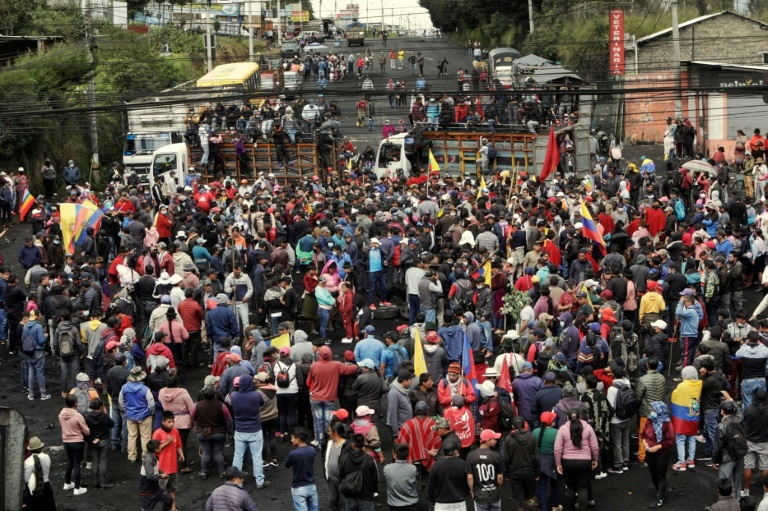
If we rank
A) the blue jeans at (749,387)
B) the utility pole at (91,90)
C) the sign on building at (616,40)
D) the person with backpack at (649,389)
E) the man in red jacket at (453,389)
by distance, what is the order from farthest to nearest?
the sign on building at (616,40)
the utility pole at (91,90)
the blue jeans at (749,387)
the man in red jacket at (453,389)
the person with backpack at (649,389)

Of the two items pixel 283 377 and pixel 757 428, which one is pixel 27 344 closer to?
pixel 283 377

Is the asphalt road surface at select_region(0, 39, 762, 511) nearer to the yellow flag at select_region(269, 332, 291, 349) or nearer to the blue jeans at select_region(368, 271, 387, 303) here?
the yellow flag at select_region(269, 332, 291, 349)

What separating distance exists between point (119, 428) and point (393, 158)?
20400 millimetres

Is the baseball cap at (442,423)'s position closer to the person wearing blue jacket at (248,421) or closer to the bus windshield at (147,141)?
the person wearing blue jacket at (248,421)

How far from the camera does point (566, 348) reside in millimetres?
16797

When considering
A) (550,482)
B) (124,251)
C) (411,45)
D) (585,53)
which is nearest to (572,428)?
Result: (550,482)

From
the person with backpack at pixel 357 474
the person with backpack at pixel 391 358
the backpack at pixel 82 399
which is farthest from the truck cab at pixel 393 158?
the person with backpack at pixel 357 474

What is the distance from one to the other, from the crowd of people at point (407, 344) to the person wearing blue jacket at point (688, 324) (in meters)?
0.04

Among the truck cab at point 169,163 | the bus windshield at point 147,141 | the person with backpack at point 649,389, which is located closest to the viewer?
the person with backpack at point 649,389

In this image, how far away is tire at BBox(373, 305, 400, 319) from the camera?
76.1 ft

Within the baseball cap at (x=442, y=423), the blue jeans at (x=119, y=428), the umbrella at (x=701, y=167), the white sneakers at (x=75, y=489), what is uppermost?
the umbrella at (x=701, y=167)

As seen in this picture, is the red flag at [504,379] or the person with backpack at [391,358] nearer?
the red flag at [504,379]

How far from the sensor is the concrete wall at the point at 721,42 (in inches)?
1802

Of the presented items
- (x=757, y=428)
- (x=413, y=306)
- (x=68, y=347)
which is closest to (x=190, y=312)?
(x=68, y=347)
